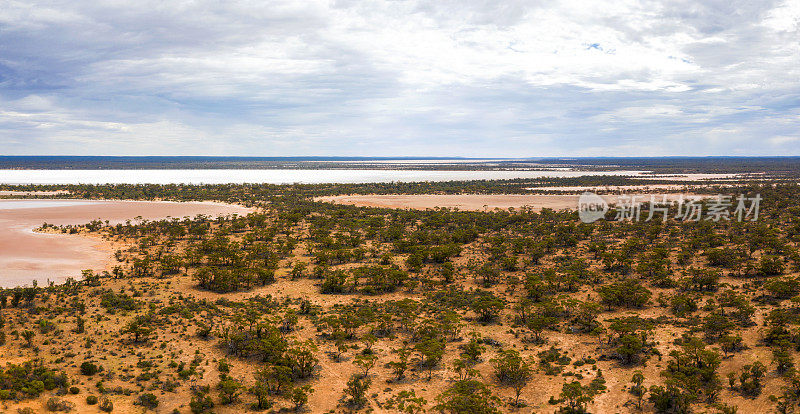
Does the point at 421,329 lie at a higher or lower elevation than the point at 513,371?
higher

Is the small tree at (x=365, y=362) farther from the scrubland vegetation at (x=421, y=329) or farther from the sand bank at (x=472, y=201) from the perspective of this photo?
the sand bank at (x=472, y=201)

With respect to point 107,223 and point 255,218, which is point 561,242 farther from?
point 107,223

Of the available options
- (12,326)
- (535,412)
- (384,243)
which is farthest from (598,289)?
(12,326)

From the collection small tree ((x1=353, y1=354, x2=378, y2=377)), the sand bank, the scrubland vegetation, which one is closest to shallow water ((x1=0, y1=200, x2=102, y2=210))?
the scrubland vegetation

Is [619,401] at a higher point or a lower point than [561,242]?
lower

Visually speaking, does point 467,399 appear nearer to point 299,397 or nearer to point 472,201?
point 299,397

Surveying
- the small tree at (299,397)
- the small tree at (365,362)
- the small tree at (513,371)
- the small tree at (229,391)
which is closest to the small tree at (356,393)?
the small tree at (365,362)

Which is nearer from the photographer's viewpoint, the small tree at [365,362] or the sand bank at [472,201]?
the small tree at [365,362]

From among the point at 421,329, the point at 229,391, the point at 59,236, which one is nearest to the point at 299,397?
the point at 229,391
